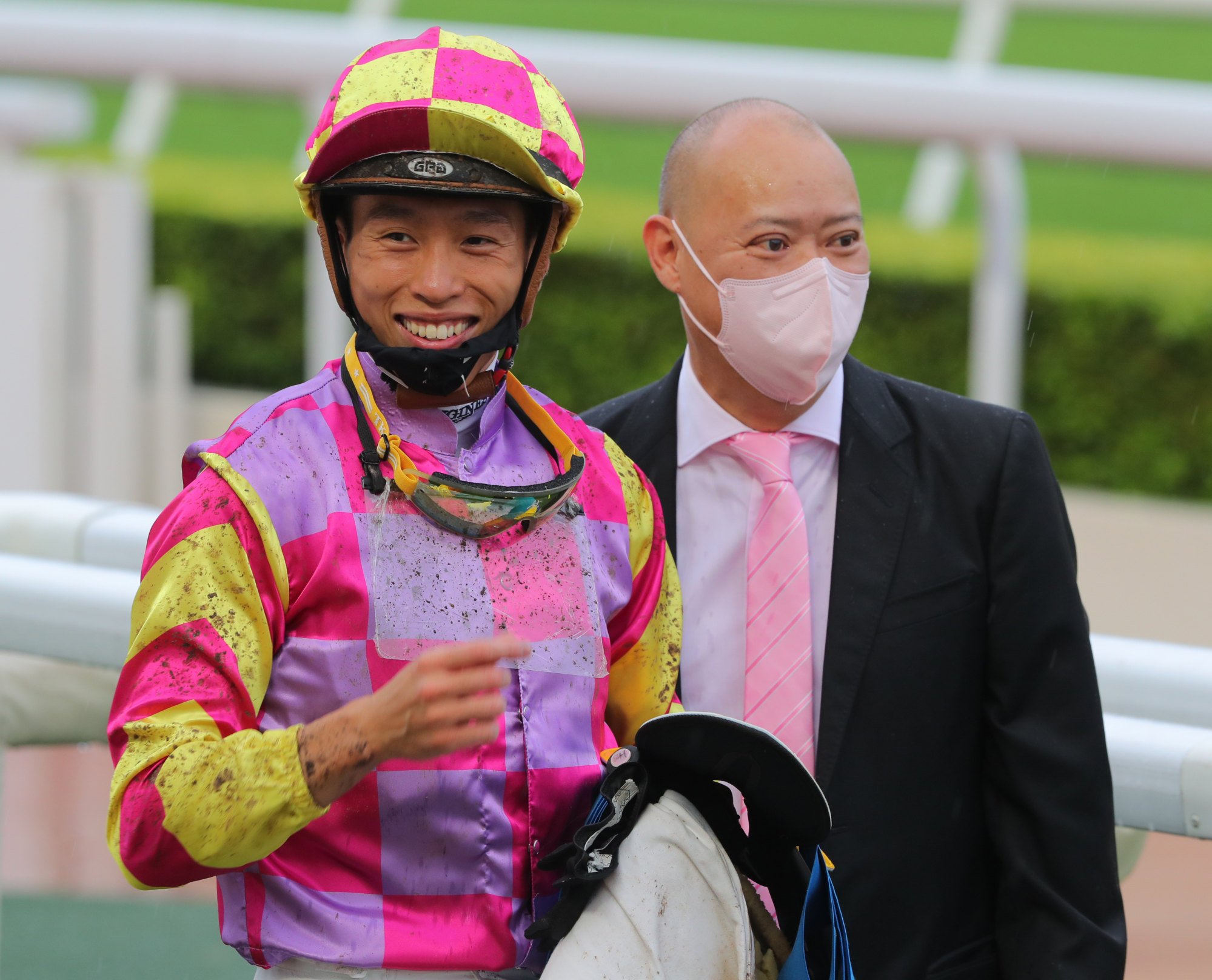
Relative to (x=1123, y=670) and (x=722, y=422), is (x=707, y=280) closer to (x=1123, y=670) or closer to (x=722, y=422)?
(x=722, y=422)

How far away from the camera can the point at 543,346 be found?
8.09m

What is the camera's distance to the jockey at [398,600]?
156cm

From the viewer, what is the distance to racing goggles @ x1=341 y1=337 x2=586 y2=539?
5.81 ft

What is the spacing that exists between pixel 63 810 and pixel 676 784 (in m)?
4.25

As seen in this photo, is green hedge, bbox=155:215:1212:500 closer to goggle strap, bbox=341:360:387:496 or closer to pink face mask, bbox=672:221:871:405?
pink face mask, bbox=672:221:871:405

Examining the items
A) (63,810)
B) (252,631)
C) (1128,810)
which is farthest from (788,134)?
(63,810)

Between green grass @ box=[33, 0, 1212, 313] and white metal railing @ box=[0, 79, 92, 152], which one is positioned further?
green grass @ box=[33, 0, 1212, 313]

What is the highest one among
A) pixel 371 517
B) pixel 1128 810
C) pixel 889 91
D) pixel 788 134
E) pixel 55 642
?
pixel 889 91

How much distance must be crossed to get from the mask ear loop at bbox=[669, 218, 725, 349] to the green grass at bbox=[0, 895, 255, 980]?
2.37m

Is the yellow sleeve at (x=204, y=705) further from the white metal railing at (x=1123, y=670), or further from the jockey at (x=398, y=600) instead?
the white metal railing at (x=1123, y=670)

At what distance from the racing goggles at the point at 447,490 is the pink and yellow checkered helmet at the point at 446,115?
0.75ft

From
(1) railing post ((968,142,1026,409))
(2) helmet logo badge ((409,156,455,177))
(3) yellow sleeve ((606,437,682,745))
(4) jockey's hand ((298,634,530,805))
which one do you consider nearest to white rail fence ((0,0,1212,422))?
(1) railing post ((968,142,1026,409))

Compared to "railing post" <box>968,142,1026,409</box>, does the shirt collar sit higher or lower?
lower

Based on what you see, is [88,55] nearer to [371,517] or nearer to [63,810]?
[63,810]
